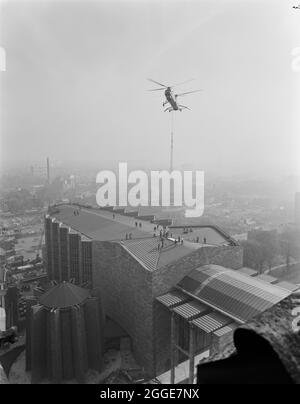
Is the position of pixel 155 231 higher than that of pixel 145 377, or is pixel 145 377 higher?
pixel 155 231

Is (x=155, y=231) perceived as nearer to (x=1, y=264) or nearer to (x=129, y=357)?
(x=129, y=357)

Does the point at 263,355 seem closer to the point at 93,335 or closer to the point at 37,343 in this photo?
the point at 93,335

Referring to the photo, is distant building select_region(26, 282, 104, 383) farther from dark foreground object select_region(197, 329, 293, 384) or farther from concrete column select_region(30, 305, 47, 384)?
dark foreground object select_region(197, 329, 293, 384)

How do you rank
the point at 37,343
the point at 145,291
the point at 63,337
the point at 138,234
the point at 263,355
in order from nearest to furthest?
the point at 263,355
the point at 63,337
the point at 37,343
the point at 145,291
the point at 138,234

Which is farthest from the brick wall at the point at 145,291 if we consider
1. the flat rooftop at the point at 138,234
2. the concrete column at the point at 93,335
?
the concrete column at the point at 93,335

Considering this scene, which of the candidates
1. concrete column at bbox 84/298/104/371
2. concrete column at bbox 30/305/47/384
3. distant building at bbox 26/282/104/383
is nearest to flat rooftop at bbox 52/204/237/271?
concrete column at bbox 84/298/104/371

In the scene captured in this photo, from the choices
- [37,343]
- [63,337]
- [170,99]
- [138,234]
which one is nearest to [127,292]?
[63,337]

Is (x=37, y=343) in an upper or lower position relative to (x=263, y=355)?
lower
